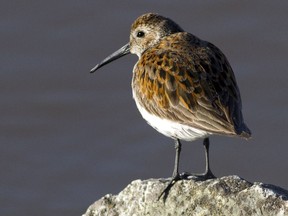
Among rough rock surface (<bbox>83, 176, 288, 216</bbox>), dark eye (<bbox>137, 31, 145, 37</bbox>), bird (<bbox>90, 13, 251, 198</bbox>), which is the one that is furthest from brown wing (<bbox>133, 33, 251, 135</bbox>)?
dark eye (<bbox>137, 31, 145, 37</bbox>)

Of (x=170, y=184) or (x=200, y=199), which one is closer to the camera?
(x=200, y=199)

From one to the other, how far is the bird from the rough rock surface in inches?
5.0

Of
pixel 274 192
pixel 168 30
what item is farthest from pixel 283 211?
pixel 168 30

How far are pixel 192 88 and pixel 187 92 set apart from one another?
0.05 metres

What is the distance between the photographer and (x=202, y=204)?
272 inches

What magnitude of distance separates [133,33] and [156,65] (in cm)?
120

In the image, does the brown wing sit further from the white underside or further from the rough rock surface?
the rough rock surface

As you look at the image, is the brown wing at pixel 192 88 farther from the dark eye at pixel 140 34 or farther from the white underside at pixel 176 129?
the dark eye at pixel 140 34

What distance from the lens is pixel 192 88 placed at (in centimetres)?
786

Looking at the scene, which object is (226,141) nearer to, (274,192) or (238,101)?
(238,101)

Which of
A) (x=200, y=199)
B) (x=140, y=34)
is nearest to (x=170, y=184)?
(x=200, y=199)

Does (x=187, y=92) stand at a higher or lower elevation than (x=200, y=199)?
higher

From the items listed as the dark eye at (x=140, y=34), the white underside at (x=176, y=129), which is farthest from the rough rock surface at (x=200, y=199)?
the dark eye at (x=140, y=34)

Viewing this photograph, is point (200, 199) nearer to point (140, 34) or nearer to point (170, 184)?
point (170, 184)
